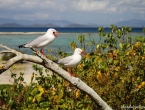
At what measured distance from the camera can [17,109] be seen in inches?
197

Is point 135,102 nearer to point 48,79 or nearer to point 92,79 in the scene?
point 92,79

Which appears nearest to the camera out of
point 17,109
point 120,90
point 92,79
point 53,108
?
point 53,108

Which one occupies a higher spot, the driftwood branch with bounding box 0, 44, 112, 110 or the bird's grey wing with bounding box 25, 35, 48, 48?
the bird's grey wing with bounding box 25, 35, 48, 48

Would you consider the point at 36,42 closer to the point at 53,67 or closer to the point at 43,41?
the point at 43,41

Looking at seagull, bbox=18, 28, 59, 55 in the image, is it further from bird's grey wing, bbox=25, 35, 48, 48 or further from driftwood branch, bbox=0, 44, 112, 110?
driftwood branch, bbox=0, 44, 112, 110

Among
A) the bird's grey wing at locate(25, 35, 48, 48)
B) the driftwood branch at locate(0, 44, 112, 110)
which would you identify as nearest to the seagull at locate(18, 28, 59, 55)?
the bird's grey wing at locate(25, 35, 48, 48)

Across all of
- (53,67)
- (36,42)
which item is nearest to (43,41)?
(36,42)

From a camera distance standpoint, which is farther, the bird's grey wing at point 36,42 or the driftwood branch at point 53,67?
the bird's grey wing at point 36,42

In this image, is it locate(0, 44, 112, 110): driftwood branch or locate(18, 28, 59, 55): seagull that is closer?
locate(0, 44, 112, 110): driftwood branch

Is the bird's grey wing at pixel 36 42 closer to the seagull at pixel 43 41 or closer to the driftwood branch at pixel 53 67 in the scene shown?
the seagull at pixel 43 41

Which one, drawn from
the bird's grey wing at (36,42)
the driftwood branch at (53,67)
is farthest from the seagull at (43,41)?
the driftwood branch at (53,67)

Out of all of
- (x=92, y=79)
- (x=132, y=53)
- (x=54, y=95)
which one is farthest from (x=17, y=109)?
(x=132, y=53)

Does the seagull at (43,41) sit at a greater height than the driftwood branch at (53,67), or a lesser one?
greater

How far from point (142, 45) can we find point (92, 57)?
1.13 meters
